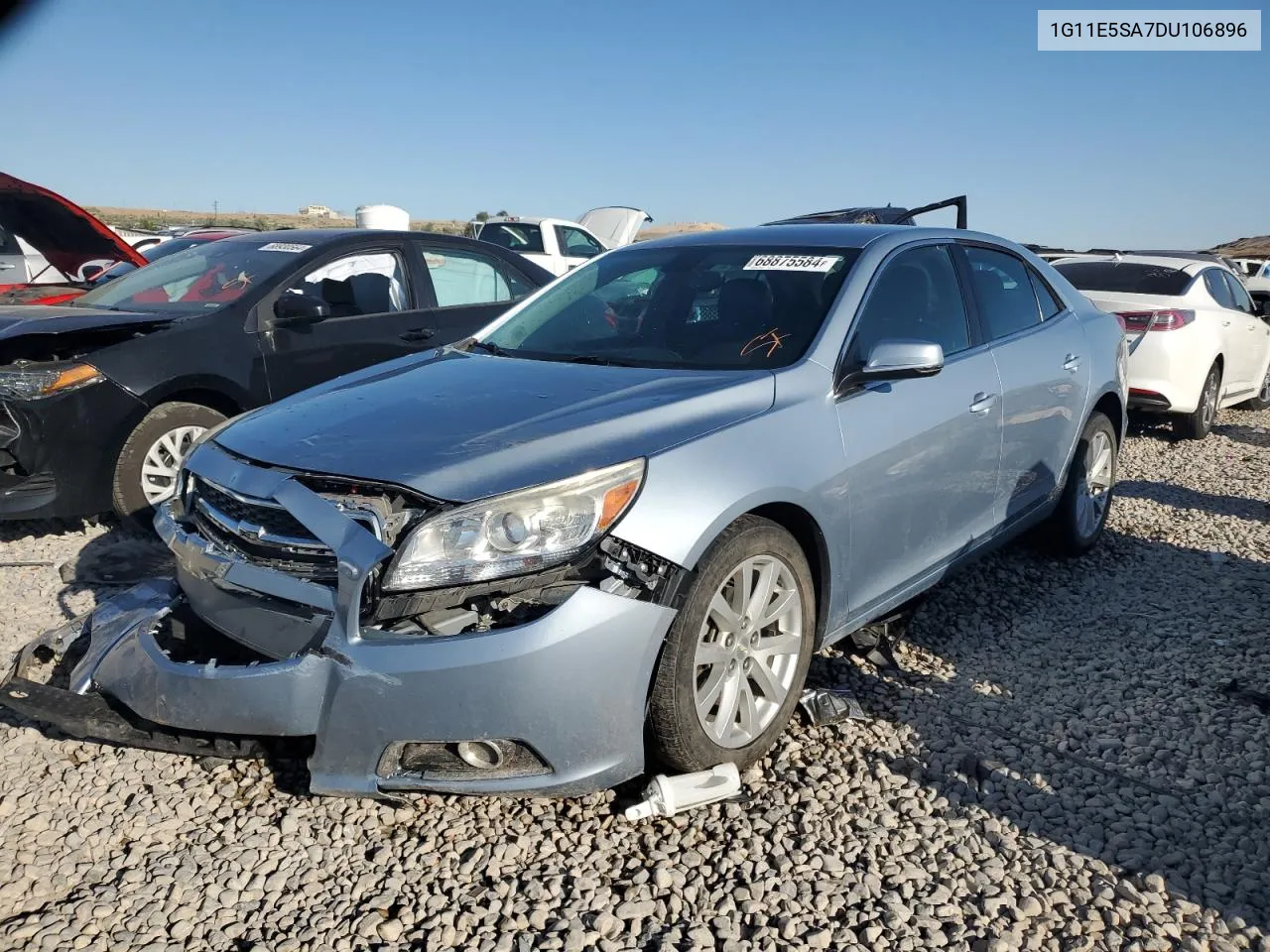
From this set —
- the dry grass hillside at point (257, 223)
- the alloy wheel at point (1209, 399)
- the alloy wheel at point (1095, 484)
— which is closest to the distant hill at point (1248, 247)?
the dry grass hillside at point (257, 223)

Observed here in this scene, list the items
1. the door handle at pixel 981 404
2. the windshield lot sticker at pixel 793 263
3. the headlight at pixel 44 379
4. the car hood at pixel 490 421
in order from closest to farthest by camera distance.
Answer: the car hood at pixel 490 421 → the windshield lot sticker at pixel 793 263 → the door handle at pixel 981 404 → the headlight at pixel 44 379

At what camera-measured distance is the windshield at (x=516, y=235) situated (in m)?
16.2

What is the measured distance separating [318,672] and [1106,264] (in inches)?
339

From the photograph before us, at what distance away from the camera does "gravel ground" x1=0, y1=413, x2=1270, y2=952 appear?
2.42 m

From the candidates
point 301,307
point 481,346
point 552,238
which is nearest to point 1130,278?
point 481,346

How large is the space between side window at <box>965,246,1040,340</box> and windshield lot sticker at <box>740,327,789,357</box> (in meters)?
1.27

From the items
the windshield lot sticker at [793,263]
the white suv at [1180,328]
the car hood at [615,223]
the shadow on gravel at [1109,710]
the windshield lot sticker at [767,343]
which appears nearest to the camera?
the shadow on gravel at [1109,710]

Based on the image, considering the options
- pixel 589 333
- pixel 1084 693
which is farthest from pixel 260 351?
pixel 1084 693

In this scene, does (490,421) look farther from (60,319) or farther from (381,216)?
(381,216)

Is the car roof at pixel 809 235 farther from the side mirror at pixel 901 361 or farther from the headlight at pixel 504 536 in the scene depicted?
the headlight at pixel 504 536

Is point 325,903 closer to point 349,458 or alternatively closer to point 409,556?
point 409,556

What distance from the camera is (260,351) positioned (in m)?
5.53

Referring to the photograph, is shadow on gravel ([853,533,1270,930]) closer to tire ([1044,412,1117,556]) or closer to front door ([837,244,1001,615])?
tire ([1044,412,1117,556])

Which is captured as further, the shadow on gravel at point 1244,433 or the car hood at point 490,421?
the shadow on gravel at point 1244,433
